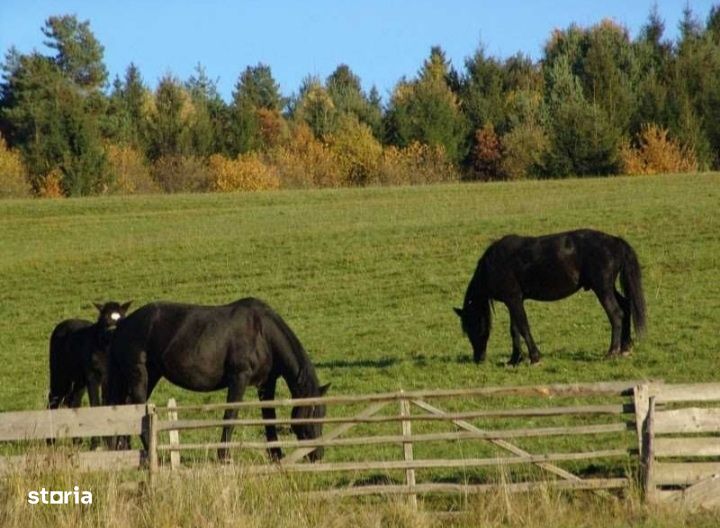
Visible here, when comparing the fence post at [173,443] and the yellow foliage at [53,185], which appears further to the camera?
the yellow foliage at [53,185]

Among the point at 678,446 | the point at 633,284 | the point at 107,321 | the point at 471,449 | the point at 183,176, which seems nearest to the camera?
the point at 678,446

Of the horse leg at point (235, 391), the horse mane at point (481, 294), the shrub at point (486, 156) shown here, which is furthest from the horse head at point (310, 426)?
the shrub at point (486, 156)

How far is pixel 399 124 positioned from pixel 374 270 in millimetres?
42475

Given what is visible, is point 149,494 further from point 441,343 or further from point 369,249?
point 369,249

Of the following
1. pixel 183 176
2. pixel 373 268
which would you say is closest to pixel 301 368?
pixel 373 268

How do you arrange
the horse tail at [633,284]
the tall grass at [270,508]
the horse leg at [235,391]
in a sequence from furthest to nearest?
the horse tail at [633,284] < the horse leg at [235,391] < the tall grass at [270,508]

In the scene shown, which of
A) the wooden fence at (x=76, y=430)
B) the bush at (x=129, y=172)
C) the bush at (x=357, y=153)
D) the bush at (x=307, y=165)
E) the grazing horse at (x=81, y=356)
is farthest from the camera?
the bush at (x=357, y=153)

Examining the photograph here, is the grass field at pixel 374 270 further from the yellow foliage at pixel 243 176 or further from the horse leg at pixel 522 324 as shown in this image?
the yellow foliage at pixel 243 176

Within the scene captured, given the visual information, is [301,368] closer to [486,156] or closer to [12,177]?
[12,177]

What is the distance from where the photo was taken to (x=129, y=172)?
69.3 m

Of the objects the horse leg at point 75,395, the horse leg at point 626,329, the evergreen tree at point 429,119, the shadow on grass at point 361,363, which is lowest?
the horse leg at point 75,395

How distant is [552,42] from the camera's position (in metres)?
78.6

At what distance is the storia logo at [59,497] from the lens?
11.6 metres

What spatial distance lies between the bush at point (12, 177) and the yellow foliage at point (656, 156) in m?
30.2
